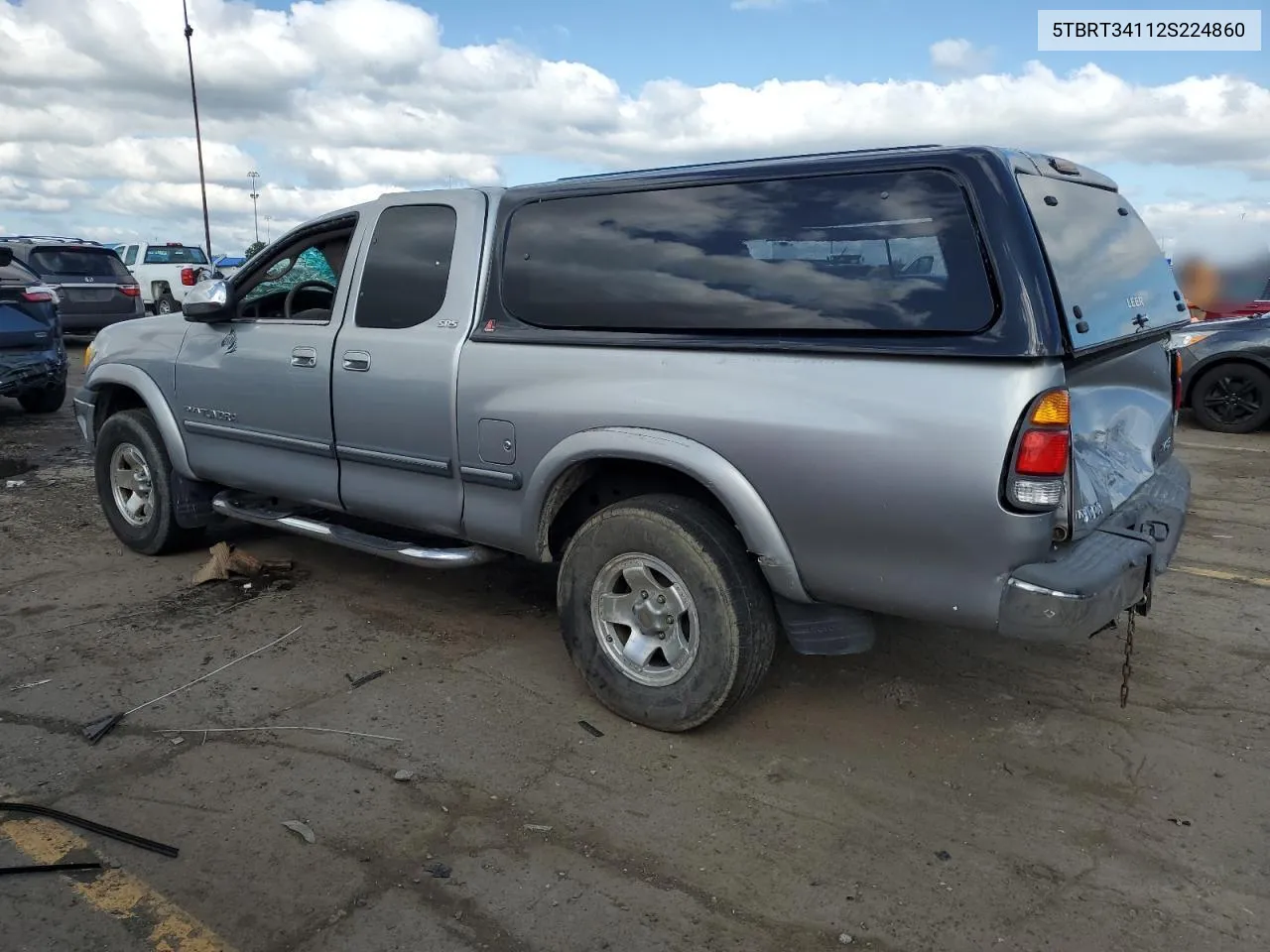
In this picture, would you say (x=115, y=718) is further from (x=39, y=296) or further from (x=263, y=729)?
(x=39, y=296)

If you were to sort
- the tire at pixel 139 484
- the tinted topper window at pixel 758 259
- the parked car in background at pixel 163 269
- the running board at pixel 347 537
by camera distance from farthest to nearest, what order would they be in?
1. the parked car in background at pixel 163 269
2. the tire at pixel 139 484
3. the running board at pixel 347 537
4. the tinted topper window at pixel 758 259

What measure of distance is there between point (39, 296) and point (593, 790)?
341 inches

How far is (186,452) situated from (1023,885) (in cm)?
448

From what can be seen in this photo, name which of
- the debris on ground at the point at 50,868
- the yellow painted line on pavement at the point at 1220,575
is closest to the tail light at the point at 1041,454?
the debris on ground at the point at 50,868

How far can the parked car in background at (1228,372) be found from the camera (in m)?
9.94

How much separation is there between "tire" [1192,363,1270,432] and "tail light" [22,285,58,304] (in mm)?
11364

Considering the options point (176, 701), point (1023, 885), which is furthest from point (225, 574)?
point (1023, 885)

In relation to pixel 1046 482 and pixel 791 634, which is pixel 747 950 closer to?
pixel 791 634

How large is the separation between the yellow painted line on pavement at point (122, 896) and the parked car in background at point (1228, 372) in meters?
10.1

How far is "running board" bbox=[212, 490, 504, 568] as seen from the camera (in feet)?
13.9

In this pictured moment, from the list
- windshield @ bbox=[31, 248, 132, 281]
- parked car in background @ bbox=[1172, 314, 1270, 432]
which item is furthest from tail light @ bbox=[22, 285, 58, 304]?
parked car in background @ bbox=[1172, 314, 1270, 432]

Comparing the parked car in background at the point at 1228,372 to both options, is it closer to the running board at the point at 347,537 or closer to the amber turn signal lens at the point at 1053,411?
the amber turn signal lens at the point at 1053,411

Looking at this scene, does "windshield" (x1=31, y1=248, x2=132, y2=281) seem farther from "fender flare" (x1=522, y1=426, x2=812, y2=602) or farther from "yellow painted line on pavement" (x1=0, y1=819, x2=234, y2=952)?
"fender flare" (x1=522, y1=426, x2=812, y2=602)

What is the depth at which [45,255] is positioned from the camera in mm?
15188
